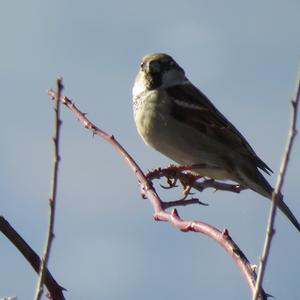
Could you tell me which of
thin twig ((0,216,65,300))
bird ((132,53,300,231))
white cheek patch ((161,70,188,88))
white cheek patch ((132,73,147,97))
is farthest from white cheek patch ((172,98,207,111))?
thin twig ((0,216,65,300))

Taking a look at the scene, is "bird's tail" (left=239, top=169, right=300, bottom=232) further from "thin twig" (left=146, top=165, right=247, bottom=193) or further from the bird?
"thin twig" (left=146, top=165, right=247, bottom=193)

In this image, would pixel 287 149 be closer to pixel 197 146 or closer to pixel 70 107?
pixel 70 107

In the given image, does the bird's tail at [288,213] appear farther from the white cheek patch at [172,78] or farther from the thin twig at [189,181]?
the white cheek patch at [172,78]

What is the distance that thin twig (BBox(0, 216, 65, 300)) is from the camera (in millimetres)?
2316

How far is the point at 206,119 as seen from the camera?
22.5ft

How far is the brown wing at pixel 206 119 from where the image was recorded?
671cm

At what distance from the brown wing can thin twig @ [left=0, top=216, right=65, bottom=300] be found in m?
4.27

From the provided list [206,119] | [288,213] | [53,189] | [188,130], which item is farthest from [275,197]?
[206,119]

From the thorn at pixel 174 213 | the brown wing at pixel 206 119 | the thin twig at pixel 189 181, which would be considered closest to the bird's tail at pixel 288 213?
the thin twig at pixel 189 181

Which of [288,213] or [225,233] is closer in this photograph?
[225,233]

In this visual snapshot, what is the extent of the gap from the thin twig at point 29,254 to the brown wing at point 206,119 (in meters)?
4.27

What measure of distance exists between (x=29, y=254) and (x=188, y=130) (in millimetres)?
4329

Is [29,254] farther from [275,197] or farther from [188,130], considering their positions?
[188,130]

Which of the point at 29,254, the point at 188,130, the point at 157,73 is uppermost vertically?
the point at 157,73
